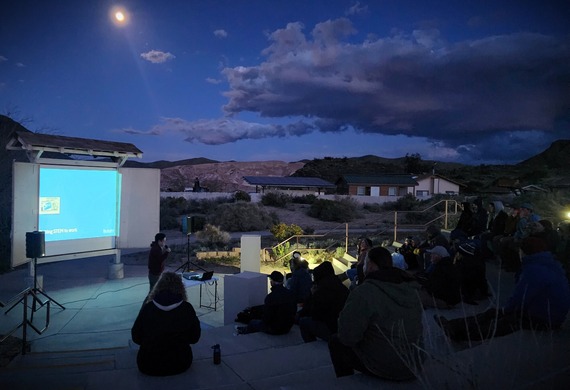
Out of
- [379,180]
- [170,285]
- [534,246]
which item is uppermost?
[379,180]

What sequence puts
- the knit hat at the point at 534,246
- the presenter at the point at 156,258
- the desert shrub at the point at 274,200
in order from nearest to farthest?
the knit hat at the point at 534,246 < the presenter at the point at 156,258 < the desert shrub at the point at 274,200

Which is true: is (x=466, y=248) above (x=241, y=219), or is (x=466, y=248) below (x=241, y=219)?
above

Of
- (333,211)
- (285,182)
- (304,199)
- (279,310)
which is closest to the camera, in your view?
(279,310)

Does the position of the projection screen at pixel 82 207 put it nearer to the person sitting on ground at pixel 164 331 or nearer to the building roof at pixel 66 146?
the building roof at pixel 66 146

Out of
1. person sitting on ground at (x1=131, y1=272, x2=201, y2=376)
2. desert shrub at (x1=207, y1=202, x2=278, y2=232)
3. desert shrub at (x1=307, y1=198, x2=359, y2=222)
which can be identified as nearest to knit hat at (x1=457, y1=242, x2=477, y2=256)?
person sitting on ground at (x1=131, y1=272, x2=201, y2=376)

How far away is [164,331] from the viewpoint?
13.1ft

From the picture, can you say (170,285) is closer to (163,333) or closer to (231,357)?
(163,333)

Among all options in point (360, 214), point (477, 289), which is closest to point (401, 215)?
point (360, 214)

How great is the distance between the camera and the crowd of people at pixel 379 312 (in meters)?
3.27

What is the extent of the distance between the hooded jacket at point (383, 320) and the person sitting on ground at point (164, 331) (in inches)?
63.0

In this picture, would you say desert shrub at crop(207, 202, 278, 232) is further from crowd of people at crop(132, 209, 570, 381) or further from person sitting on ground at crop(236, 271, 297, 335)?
person sitting on ground at crop(236, 271, 297, 335)

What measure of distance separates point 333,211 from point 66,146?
1031 inches

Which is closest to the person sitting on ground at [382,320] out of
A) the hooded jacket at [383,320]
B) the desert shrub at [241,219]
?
the hooded jacket at [383,320]

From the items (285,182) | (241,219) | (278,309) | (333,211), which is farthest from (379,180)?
(278,309)
